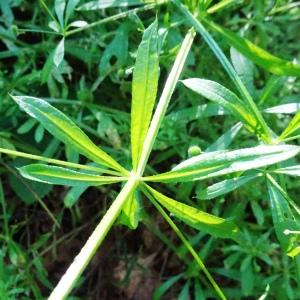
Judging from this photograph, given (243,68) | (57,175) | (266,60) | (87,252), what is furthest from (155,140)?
(87,252)

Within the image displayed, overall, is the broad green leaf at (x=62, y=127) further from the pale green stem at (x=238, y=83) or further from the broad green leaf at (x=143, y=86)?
the pale green stem at (x=238, y=83)

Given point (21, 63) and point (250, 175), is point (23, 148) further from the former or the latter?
point (250, 175)

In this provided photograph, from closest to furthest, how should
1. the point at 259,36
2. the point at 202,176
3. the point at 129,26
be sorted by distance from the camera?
the point at 202,176
the point at 129,26
the point at 259,36

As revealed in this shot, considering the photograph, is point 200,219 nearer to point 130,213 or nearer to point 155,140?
point 130,213

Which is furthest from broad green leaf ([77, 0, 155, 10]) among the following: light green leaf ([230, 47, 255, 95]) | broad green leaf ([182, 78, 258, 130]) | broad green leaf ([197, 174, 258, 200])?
broad green leaf ([197, 174, 258, 200])

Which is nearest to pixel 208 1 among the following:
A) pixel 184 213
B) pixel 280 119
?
pixel 184 213

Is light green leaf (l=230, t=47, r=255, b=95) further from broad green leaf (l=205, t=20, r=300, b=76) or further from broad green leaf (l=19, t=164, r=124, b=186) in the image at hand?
broad green leaf (l=19, t=164, r=124, b=186)
